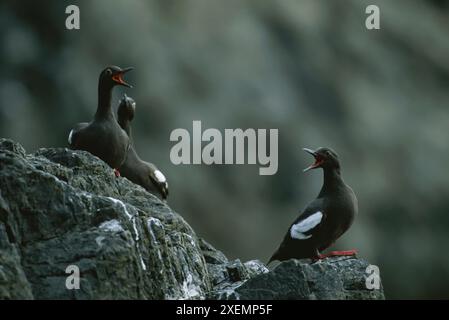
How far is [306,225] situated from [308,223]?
29mm

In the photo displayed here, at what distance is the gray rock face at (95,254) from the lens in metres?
7.11

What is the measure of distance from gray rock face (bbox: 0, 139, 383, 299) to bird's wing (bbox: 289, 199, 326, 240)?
45.8 inches

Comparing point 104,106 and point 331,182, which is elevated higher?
point 104,106

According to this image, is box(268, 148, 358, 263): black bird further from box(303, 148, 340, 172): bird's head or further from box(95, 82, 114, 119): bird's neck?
box(95, 82, 114, 119): bird's neck

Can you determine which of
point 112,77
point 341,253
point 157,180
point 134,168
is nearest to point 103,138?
point 112,77

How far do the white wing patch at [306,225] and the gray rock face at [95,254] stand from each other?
3.86 ft

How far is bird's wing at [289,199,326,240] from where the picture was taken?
9758mm

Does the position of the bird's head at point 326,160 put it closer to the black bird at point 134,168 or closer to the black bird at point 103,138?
the black bird at point 103,138

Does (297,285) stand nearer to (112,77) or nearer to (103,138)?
(103,138)

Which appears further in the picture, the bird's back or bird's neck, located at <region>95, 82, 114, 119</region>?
bird's neck, located at <region>95, 82, 114, 119</region>

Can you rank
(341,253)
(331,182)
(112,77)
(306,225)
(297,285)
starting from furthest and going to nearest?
(112,77)
(331,182)
(306,225)
(341,253)
(297,285)

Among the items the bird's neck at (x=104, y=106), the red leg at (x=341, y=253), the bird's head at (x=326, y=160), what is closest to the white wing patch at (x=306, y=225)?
the red leg at (x=341, y=253)

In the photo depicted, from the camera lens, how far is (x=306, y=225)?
32.1ft

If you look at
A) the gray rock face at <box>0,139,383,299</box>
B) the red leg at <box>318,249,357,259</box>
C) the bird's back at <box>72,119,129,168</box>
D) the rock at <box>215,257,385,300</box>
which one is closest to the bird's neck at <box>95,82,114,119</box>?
the bird's back at <box>72,119,129,168</box>
